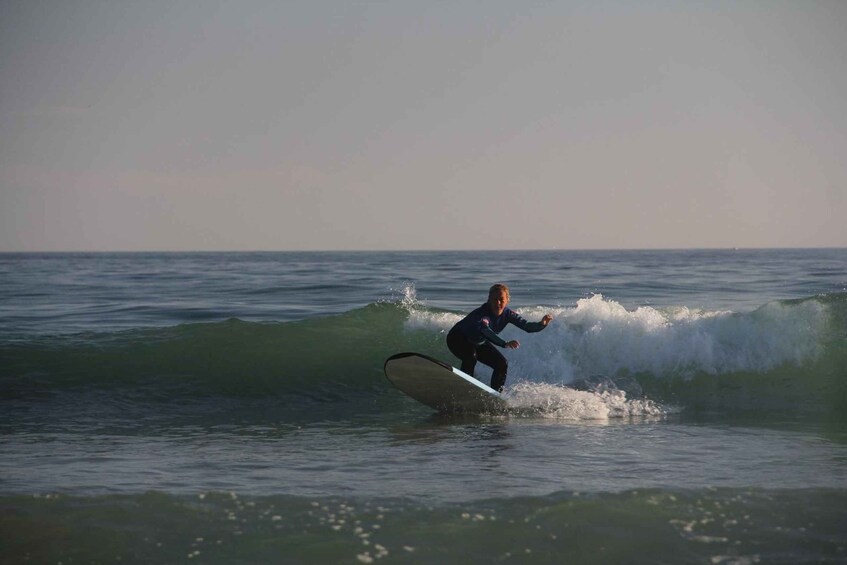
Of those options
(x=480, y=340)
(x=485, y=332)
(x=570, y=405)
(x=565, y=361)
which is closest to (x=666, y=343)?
(x=565, y=361)

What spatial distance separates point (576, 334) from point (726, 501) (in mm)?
8699

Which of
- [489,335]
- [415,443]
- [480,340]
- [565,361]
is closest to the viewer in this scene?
[415,443]

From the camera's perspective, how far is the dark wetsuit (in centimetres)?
1136

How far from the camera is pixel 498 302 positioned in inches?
444

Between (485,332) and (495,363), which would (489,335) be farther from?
(495,363)

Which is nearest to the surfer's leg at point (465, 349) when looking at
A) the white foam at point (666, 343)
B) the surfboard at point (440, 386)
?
the surfboard at point (440, 386)

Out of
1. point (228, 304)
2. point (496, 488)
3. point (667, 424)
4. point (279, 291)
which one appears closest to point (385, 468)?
point (496, 488)

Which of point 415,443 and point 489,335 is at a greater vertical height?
point 489,335

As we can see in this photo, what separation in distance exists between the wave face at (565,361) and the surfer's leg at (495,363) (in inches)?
17.7

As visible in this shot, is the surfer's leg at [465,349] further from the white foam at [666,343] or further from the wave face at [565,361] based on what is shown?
the white foam at [666,343]

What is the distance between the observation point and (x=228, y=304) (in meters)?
24.9

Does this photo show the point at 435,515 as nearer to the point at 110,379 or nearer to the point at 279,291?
the point at 110,379

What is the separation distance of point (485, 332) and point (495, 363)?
0.63m

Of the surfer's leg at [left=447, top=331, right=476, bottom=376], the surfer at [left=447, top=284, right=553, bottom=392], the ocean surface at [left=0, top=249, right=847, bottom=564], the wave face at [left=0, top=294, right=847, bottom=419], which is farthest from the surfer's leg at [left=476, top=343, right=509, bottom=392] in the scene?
the wave face at [left=0, top=294, right=847, bottom=419]
